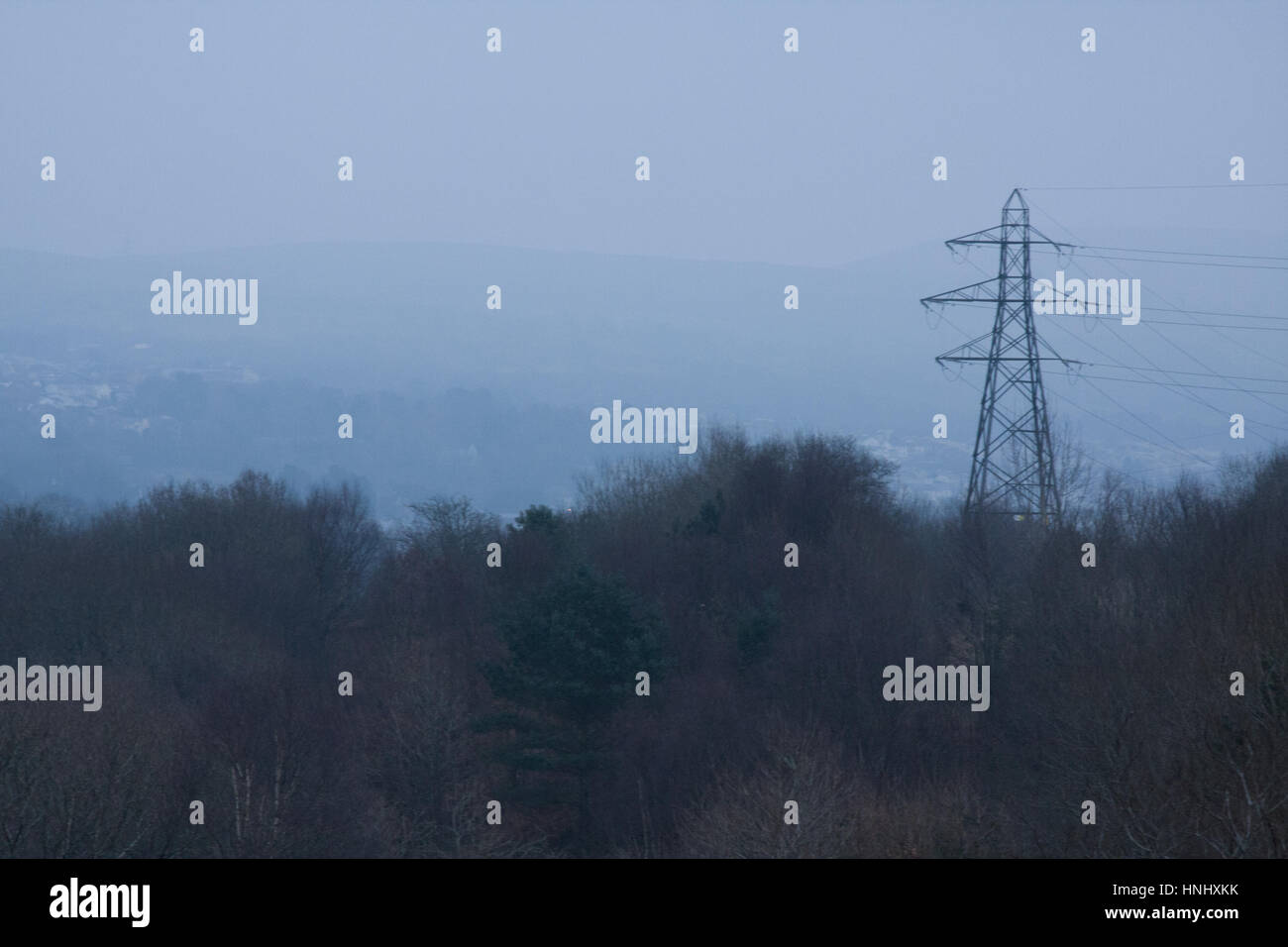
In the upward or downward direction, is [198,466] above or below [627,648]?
above

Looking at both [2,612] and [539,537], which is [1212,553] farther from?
[2,612]

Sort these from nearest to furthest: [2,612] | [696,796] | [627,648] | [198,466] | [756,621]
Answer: [696,796] < [627,648] < [756,621] < [2,612] < [198,466]

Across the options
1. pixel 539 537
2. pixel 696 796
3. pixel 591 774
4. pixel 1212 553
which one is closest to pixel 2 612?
pixel 539 537

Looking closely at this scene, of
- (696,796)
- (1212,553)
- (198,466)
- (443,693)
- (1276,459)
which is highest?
(198,466)

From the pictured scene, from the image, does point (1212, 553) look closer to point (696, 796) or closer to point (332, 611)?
point (696, 796)
